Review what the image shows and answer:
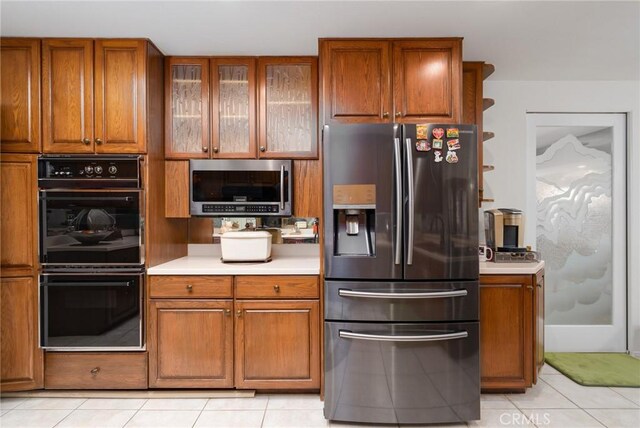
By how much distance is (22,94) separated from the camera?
2381 mm

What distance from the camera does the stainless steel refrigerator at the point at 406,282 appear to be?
2.05 m

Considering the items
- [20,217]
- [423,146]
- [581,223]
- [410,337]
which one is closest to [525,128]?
[581,223]

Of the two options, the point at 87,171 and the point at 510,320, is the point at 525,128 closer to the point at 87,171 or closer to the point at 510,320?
the point at 510,320

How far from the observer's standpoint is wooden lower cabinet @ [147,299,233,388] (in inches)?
92.4

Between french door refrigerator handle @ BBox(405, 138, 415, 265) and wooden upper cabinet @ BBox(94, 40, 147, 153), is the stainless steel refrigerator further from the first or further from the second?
wooden upper cabinet @ BBox(94, 40, 147, 153)

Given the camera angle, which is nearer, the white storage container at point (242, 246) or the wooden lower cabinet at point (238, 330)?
the wooden lower cabinet at point (238, 330)

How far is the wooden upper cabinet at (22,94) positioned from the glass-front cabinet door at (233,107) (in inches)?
44.1

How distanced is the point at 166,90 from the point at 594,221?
12.5ft

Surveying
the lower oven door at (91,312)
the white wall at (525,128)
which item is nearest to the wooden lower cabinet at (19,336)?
the lower oven door at (91,312)

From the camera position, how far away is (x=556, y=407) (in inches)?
91.3

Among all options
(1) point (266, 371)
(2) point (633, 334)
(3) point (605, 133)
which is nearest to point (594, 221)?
(3) point (605, 133)

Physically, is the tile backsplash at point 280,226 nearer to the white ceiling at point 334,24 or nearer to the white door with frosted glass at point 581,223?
the white ceiling at point 334,24

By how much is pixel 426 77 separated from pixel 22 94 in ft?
8.76

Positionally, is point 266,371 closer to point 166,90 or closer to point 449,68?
point 166,90
